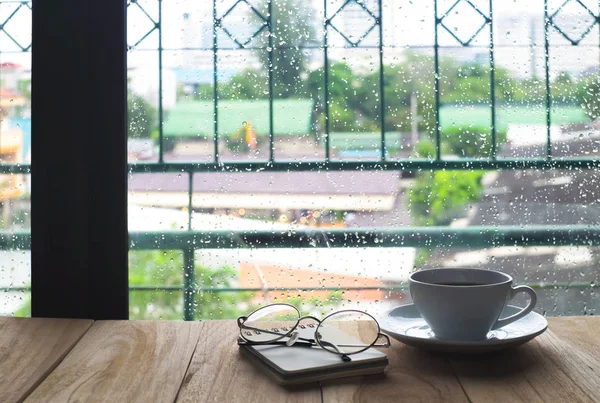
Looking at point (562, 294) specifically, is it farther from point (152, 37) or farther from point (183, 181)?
point (152, 37)

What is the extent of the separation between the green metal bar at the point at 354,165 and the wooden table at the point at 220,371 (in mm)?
392

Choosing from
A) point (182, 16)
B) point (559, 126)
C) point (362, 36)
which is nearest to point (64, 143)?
point (182, 16)

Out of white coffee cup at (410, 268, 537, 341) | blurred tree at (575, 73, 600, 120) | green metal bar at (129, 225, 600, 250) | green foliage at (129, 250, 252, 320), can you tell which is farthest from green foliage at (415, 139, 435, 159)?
white coffee cup at (410, 268, 537, 341)

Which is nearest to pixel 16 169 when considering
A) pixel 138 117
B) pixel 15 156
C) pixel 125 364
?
pixel 15 156

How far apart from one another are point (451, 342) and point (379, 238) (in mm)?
495

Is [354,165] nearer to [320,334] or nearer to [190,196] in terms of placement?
[190,196]

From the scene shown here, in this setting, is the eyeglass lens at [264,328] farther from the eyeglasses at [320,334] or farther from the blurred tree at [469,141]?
the blurred tree at [469,141]

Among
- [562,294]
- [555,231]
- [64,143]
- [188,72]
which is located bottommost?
[562,294]

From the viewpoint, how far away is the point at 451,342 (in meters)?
0.55

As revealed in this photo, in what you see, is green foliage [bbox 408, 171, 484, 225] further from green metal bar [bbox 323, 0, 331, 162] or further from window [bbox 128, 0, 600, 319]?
green metal bar [bbox 323, 0, 331, 162]

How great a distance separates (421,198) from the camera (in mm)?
1041

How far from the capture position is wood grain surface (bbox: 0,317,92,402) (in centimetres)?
51

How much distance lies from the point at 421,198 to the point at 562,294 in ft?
0.92

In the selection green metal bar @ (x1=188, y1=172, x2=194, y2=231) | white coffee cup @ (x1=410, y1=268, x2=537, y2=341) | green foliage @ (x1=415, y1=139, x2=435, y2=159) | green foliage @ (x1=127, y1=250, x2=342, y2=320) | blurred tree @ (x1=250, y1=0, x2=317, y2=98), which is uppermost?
blurred tree @ (x1=250, y1=0, x2=317, y2=98)
